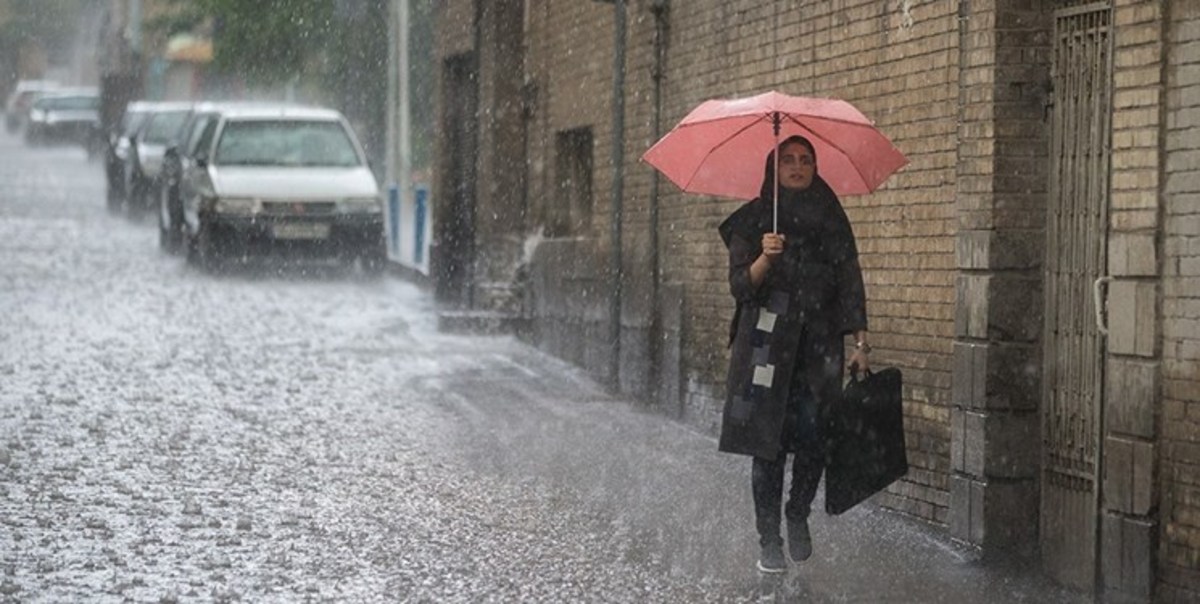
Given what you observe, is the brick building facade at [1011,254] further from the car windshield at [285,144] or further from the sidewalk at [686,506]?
the car windshield at [285,144]

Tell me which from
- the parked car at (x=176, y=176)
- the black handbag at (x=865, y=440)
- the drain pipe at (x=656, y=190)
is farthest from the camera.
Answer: the parked car at (x=176, y=176)

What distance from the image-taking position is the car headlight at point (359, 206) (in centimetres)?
2614

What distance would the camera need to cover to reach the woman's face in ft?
30.1

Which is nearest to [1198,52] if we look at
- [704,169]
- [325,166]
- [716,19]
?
[704,169]

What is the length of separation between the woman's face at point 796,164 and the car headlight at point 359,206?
17.2 m

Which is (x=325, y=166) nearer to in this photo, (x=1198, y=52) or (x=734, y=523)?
(x=734, y=523)

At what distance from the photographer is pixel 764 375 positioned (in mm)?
9203

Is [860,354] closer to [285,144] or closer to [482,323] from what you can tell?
[482,323]

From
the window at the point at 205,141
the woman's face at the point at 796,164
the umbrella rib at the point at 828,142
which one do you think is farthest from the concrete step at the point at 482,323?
the woman's face at the point at 796,164

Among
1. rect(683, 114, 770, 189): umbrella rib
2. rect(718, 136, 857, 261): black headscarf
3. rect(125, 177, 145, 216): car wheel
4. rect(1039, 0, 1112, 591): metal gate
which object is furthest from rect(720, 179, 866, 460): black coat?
rect(125, 177, 145, 216): car wheel

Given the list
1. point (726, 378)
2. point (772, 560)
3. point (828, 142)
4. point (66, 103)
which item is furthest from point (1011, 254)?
point (66, 103)

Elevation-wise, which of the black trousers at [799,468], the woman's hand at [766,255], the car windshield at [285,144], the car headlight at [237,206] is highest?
the car windshield at [285,144]

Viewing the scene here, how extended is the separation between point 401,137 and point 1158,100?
2603 cm

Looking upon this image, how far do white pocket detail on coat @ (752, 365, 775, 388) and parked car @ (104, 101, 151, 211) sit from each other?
30131 millimetres
